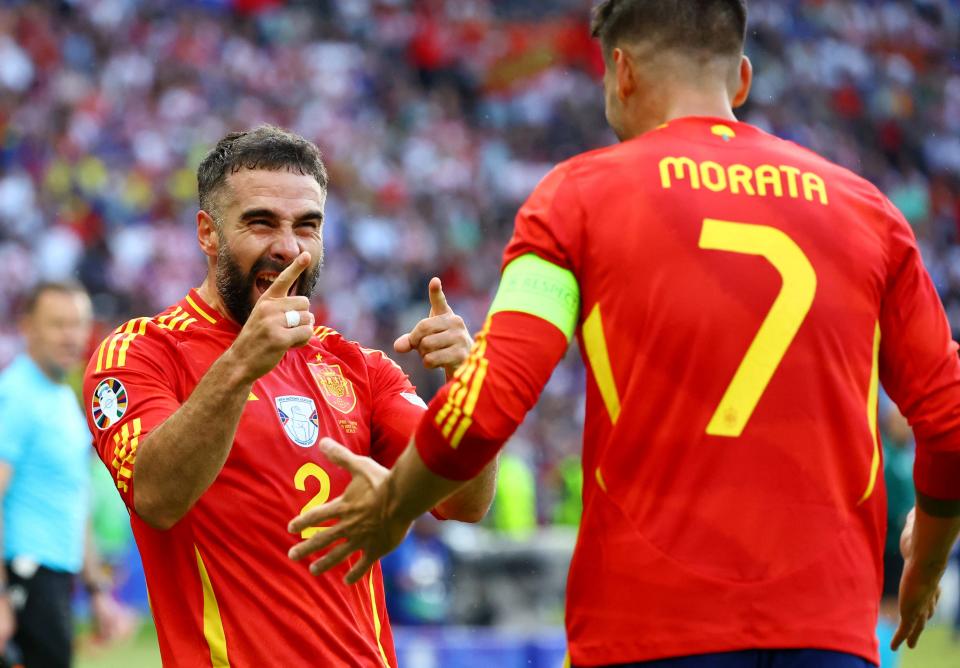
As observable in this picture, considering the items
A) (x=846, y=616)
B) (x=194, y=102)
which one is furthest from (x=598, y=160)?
(x=194, y=102)

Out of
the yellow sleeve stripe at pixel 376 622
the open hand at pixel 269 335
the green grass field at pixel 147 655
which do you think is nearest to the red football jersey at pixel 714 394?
the open hand at pixel 269 335

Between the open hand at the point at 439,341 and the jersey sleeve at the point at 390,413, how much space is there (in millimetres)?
165

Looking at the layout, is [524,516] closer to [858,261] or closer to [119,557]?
[119,557]

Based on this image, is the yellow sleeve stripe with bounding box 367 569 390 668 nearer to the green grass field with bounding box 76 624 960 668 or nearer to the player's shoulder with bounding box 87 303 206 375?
the player's shoulder with bounding box 87 303 206 375

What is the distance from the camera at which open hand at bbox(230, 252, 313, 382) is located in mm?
3518

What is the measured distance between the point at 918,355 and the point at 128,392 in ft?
6.74

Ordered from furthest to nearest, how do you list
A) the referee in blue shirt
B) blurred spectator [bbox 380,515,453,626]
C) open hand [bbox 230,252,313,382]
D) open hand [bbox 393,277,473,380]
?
blurred spectator [bbox 380,515,453,626], the referee in blue shirt, open hand [bbox 393,277,473,380], open hand [bbox 230,252,313,382]

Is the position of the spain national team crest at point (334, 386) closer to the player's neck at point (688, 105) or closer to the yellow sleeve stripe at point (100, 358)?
the yellow sleeve stripe at point (100, 358)

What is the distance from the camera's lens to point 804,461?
2867 millimetres

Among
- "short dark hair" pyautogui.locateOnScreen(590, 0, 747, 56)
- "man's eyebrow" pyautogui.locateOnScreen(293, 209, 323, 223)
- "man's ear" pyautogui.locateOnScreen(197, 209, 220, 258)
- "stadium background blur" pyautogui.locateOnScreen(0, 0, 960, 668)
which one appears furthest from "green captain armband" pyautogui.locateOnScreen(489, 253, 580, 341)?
"stadium background blur" pyautogui.locateOnScreen(0, 0, 960, 668)

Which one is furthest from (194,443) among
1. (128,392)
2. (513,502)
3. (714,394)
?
(513,502)

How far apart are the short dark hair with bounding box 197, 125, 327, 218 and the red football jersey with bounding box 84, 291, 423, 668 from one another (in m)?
0.45

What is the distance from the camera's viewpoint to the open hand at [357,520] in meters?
3.14

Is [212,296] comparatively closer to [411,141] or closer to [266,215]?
[266,215]
